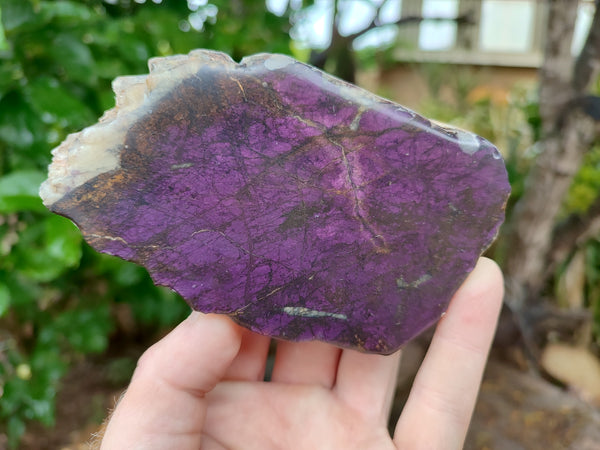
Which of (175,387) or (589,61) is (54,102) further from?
(589,61)

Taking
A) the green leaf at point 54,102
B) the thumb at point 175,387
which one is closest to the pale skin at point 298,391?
the thumb at point 175,387

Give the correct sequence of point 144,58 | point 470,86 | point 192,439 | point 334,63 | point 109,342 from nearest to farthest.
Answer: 1. point 192,439
2. point 144,58
3. point 334,63
4. point 109,342
5. point 470,86

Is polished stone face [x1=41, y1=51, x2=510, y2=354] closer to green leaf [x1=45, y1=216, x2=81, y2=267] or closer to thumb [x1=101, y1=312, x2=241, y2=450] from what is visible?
thumb [x1=101, y1=312, x2=241, y2=450]

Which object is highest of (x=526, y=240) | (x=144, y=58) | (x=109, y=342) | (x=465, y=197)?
(x=144, y=58)

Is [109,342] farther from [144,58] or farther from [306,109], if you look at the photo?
[306,109]

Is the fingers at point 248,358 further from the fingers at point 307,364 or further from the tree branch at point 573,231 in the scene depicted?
the tree branch at point 573,231

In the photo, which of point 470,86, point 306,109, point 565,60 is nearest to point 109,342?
point 306,109

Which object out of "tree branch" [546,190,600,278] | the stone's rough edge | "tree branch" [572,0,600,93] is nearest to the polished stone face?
the stone's rough edge
